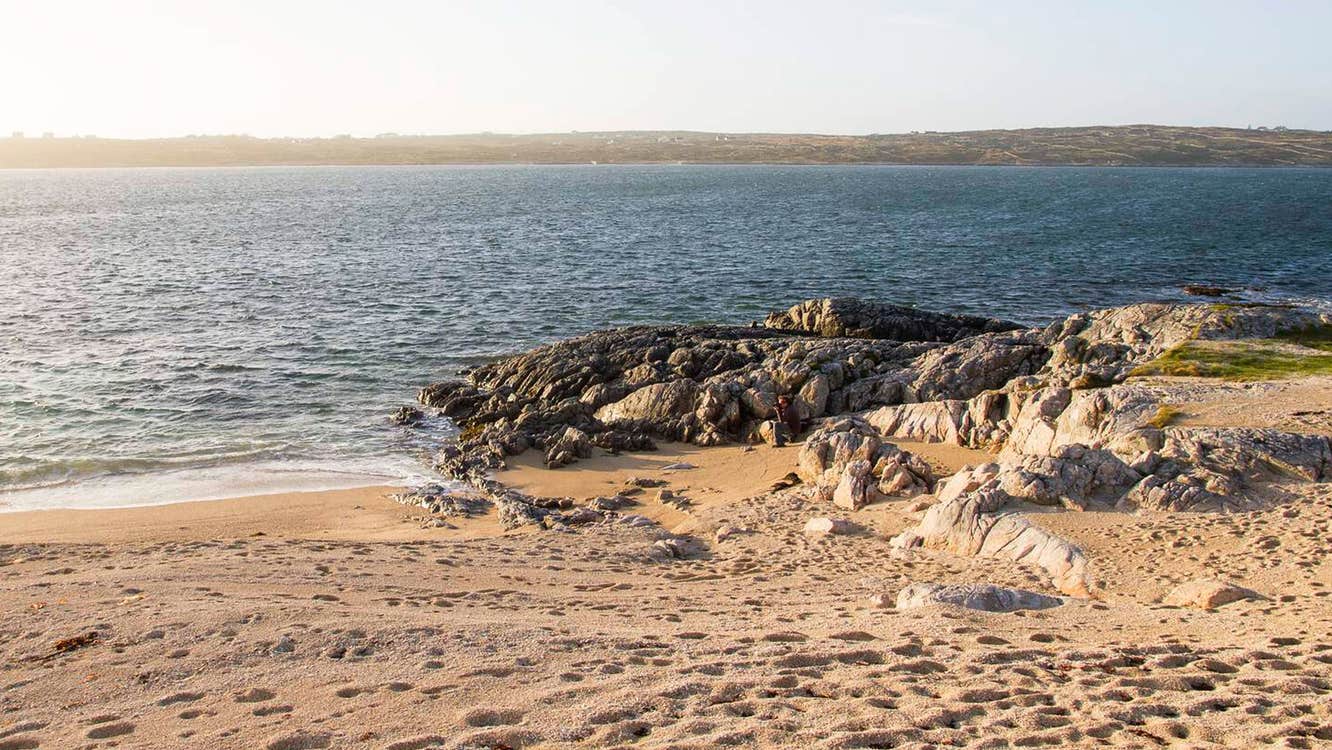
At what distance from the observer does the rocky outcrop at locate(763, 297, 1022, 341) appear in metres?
36.2

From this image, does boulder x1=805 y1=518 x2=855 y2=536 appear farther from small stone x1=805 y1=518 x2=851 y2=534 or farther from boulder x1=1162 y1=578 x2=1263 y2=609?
boulder x1=1162 y1=578 x2=1263 y2=609

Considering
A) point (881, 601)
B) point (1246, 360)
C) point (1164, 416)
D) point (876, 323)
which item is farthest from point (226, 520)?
point (1246, 360)

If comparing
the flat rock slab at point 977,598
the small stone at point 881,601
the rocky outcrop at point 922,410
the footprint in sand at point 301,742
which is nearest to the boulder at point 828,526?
the rocky outcrop at point 922,410

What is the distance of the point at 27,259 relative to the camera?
65.9m

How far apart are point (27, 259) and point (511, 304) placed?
4019 centimetres

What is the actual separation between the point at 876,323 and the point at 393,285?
29.8 m

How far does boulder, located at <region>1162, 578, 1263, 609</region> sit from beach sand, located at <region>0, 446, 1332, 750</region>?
24 cm

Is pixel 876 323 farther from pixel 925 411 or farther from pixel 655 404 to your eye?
pixel 925 411

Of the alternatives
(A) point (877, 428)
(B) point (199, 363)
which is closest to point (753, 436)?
(A) point (877, 428)

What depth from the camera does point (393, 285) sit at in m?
54.7

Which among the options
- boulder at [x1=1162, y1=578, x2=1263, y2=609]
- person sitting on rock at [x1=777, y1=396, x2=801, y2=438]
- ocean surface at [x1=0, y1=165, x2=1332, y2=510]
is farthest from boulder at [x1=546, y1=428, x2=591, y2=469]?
boulder at [x1=1162, y1=578, x2=1263, y2=609]

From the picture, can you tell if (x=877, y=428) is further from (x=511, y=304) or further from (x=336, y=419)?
(x=511, y=304)

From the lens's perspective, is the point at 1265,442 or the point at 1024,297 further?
the point at 1024,297

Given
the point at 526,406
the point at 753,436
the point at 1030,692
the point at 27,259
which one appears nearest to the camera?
the point at 1030,692
